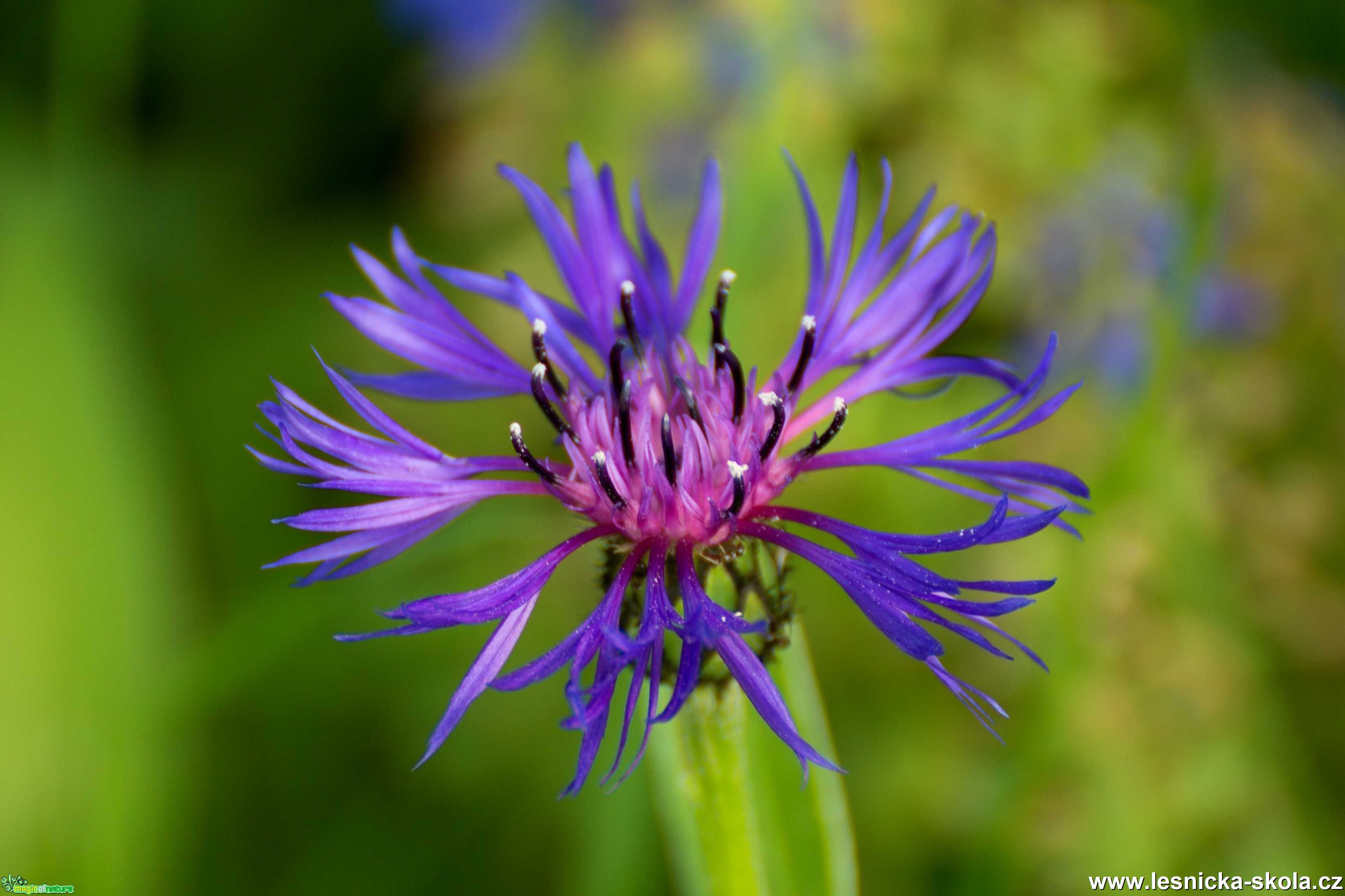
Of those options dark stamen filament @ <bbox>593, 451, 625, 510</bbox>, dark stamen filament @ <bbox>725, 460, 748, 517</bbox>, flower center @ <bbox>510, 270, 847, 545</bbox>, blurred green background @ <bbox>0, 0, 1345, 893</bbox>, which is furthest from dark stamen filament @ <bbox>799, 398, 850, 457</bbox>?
blurred green background @ <bbox>0, 0, 1345, 893</bbox>

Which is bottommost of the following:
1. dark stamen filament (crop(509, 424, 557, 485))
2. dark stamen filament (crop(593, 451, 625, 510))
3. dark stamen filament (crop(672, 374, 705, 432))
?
dark stamen filament (crop(593, 451, 625, 510))

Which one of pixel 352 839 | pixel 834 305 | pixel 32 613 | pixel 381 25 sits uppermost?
pixel 381 25

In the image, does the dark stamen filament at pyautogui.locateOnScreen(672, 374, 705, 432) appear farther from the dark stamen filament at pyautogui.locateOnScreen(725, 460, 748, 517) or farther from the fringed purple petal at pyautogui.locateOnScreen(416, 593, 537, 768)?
the fringed purple petal at pyautogui.locateOnScreen(416, 593, 537, 768)

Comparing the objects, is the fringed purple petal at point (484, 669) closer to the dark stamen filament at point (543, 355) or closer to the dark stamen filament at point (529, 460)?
the dark stamen filament at point (529, 460)

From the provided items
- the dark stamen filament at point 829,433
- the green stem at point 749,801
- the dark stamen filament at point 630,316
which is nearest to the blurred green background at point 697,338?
the green stem at point 749,801

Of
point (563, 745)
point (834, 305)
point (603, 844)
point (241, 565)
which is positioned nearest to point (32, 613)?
point (241, 565)

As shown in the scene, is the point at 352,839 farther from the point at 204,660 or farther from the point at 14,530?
the point at 14,530
